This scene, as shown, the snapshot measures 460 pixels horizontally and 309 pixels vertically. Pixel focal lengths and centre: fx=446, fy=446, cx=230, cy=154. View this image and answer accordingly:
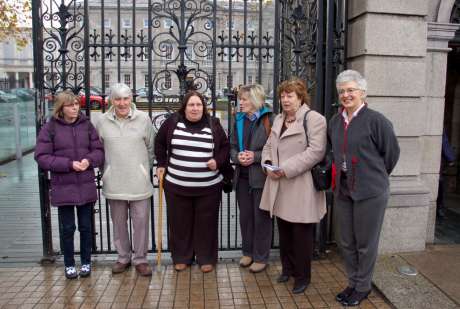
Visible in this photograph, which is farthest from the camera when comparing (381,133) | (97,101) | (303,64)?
(97,101)

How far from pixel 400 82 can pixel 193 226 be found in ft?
9.08

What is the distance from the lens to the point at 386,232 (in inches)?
199

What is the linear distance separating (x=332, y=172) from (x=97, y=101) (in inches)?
158

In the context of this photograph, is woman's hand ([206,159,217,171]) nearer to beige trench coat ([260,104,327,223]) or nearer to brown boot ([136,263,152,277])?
beige trench coat ([260,104,327,223])

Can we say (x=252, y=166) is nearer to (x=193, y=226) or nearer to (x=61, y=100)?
(x=193, y=226)

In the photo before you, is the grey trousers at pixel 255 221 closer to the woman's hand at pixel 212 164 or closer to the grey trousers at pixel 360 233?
the woman's hand at pixel 212 164

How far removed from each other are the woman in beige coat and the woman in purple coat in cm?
175

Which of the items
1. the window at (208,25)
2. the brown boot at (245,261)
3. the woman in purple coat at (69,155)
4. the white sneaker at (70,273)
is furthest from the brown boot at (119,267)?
the window at (208,25)

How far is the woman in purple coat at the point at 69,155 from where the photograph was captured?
4.26m

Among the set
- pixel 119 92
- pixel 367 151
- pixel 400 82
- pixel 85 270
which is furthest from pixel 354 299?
pixel 119 92

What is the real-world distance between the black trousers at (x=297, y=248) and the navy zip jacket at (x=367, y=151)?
61 cm

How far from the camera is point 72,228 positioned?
14.8 feet

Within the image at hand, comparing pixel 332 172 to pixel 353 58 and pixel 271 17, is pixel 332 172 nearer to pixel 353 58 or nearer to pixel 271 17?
pixel 353 58

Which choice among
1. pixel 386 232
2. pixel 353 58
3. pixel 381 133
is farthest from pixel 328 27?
pixel 386 232
